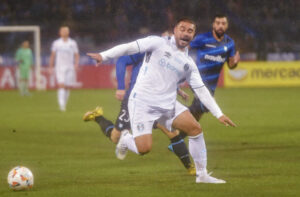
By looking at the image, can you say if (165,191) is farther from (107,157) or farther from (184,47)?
(107,157)

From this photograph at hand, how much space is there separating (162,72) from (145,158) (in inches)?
108

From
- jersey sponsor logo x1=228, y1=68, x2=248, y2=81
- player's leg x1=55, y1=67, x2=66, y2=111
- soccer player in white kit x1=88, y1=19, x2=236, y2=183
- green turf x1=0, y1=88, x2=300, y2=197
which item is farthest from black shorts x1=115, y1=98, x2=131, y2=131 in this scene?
jersey sponsor logo x1=228, y1=68, x2=248, y2=81

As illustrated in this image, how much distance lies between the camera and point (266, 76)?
31031mm

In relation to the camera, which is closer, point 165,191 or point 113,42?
point 165,191

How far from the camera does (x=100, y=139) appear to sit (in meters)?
13.0

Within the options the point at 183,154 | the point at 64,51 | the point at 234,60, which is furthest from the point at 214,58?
the point at 64,51

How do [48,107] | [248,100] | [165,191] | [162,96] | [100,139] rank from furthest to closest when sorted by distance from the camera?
[248,100]
[48,107]
[100,139]
[162,96]
[165,191]

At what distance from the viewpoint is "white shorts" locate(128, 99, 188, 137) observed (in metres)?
8.05

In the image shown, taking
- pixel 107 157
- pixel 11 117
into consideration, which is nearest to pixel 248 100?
pixel 11 117

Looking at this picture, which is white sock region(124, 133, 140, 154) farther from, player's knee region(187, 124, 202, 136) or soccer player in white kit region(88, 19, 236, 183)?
player's knee region(187, 124, 202, 136)

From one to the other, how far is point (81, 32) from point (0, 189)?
25.6 meters

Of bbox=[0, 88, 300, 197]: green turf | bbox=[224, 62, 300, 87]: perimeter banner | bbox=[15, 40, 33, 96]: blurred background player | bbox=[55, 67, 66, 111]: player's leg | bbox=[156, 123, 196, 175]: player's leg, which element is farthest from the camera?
bbox=[224, 62, 300, 87]: perimeter banner

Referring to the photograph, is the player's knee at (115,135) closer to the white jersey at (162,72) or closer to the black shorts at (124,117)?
the black shorts at (124,117)

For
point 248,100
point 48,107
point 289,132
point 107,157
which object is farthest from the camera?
point 248,100
